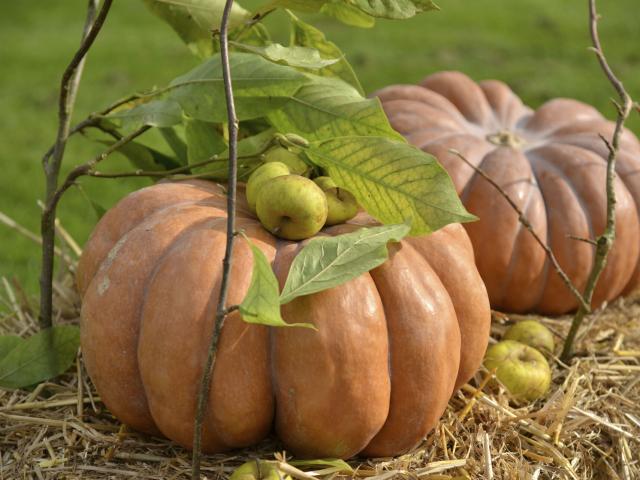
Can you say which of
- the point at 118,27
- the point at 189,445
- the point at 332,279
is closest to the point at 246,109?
the point at 332,279

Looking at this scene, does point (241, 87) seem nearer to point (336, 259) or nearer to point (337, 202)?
point (337, 202)

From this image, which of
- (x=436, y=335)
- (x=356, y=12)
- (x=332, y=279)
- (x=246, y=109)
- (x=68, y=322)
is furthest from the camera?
(x=68, y=322)

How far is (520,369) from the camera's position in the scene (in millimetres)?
1807

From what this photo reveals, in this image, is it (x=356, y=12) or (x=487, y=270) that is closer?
(x=356, y=12)

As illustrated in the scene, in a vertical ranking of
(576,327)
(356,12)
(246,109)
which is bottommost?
(576,327)

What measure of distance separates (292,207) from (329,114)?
1.03 ft

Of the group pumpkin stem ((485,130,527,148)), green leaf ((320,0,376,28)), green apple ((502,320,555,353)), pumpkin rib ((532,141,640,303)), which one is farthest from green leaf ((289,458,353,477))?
pumpkin stem ((485,130,527,148))

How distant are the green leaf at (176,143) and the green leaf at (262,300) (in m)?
0.88

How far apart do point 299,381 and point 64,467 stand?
50 centimetres

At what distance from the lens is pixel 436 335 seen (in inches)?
58.6

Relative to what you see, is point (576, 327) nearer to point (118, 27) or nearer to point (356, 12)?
point (356, 12)

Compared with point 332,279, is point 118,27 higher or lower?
lower

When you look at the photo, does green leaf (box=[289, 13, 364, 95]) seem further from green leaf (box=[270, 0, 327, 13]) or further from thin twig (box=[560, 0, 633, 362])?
thin twig (box=[560, 0, 633, 362])

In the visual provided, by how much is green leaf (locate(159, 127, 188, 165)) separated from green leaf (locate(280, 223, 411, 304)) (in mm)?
755
